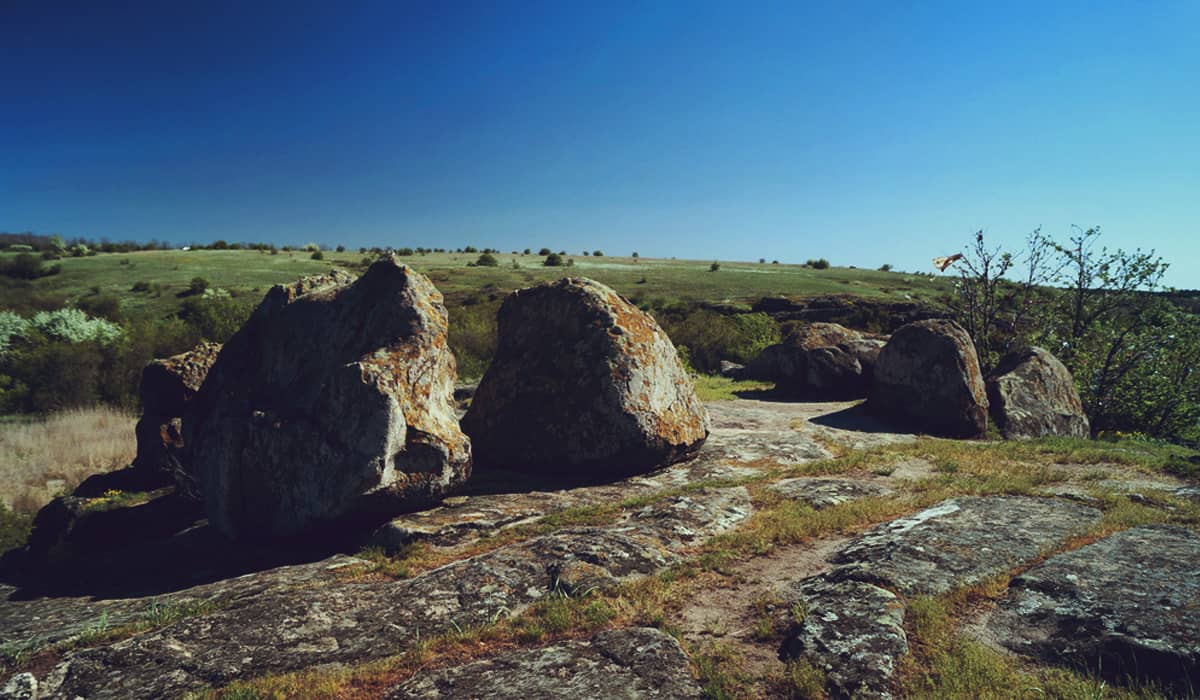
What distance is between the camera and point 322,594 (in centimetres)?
582

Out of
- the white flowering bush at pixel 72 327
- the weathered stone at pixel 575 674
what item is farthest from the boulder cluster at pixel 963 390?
the white flowering bush at pixel 72 327

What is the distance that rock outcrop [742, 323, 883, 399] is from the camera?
20641 millimetres

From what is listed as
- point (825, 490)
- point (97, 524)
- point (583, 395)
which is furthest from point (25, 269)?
point (825, 490)

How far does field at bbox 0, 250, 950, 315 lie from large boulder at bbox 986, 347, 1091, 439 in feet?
37.6

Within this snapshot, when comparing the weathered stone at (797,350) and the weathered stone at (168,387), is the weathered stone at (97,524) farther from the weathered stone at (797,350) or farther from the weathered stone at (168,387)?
the weathered stone at (797,350)

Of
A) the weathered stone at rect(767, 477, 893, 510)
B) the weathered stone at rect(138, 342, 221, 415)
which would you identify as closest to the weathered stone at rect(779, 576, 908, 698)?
the weathered stone at rect(767, 477, 893, 510)

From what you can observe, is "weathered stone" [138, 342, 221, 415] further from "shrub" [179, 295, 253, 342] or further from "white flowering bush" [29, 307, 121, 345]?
"white flowering bush" [29, 307, 121, 345]

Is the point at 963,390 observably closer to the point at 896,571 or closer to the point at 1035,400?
the point at 1035,400

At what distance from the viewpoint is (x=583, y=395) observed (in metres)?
10.5

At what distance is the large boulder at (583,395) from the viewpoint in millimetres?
10305

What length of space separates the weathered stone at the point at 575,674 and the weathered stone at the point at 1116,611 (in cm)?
298

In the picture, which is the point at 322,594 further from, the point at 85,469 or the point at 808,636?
the point at 85,469

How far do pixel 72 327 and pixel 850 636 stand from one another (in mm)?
31619

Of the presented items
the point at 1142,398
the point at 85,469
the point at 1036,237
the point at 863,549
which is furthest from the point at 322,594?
the point at 1036,237
